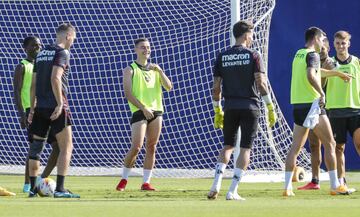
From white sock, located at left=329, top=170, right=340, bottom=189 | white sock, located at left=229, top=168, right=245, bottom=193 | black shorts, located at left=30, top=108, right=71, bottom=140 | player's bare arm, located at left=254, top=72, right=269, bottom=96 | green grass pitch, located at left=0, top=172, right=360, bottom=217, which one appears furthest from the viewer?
white sock, located at left=329, top=170, right=340, bottom=189

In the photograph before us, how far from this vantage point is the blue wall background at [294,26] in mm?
19281

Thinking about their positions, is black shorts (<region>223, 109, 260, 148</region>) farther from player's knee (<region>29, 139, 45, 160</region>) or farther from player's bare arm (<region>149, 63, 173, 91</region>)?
player's bare arm (<region>149, 63, 173, 91</region>)

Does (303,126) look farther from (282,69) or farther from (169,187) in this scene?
(282,69)

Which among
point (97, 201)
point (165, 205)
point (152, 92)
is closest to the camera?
point (165, 205)

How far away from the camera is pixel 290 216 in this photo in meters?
8.70

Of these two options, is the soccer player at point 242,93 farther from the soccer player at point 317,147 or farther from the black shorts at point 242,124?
the soccer player at point 317,147

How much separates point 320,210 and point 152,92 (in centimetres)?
485

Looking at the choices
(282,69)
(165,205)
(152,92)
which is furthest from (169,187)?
(282,69)

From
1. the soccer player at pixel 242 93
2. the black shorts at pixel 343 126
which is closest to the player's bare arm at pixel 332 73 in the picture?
the black shorts at pixel 343 126

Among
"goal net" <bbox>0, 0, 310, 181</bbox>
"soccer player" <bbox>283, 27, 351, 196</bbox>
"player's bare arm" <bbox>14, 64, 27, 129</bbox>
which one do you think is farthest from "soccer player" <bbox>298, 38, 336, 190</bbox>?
"goal net" <bbox>0, 0, 310, 181</bbox>

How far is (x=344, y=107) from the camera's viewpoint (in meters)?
13.4

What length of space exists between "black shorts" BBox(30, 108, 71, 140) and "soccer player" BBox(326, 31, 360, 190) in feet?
12.1

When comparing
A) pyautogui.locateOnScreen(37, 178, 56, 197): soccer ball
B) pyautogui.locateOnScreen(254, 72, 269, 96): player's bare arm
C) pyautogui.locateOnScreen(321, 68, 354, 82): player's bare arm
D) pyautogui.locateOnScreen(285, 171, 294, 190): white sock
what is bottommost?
pyautogui.locateOnScreen(37, 178, 56, 197): soccer ball

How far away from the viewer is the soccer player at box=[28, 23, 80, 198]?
38.0ft
